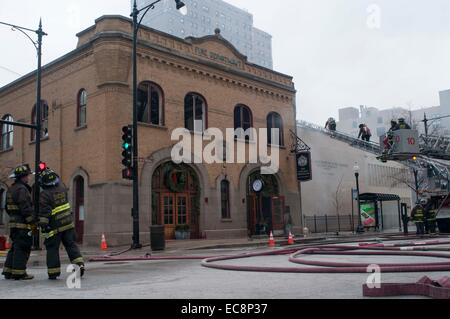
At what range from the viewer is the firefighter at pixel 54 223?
316 inches

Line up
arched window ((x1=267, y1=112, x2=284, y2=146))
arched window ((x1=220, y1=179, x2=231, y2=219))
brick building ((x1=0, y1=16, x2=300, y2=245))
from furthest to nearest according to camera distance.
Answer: arched window ((x1=267, y1=112, x2=284, y2=146))
arched window ((x1=220, y1=179, x2=231, y2=219))
brick building ((x1=0, y1=16, x2=300, y2=245))

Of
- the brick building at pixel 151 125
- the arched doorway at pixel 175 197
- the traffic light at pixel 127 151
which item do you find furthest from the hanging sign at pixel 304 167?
the traffic light at pixel 127 151

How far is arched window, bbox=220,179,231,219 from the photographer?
84.1 feet

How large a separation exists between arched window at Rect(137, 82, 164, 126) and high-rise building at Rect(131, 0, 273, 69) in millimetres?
91009

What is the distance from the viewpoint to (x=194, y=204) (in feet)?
80.4

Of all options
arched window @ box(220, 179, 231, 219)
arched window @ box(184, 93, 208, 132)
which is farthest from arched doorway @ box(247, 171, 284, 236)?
arched window @ box(184, 93, 208, 132)

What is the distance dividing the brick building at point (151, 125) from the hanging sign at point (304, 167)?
1.82 ft

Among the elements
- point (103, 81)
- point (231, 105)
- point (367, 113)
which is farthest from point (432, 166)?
point (367, 113)

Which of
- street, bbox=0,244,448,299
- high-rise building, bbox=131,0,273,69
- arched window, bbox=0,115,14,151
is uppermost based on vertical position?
high-rise building, bbox=131,0,273,69

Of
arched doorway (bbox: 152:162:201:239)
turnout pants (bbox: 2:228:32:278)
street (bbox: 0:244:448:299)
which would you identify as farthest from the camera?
arched doorway (bbox: 152:162:201:239)

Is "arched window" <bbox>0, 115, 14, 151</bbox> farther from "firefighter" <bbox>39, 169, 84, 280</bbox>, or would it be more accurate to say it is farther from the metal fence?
"firefighter" <bbox>39, 169, 84, 280</bbox>

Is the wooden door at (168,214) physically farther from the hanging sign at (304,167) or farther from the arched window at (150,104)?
the hanging sign at (304,167)
